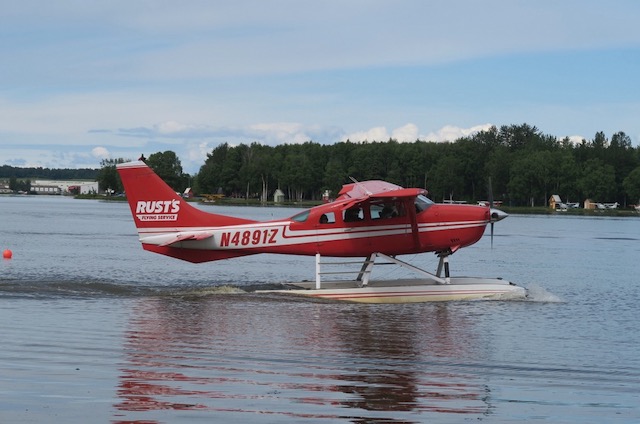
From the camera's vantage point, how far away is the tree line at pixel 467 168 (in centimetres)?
10875

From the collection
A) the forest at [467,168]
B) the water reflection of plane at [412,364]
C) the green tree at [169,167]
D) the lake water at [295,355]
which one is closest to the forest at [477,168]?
the forest at [467,168]

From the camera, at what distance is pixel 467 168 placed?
371ft

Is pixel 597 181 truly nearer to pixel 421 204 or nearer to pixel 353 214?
pixel 421 204

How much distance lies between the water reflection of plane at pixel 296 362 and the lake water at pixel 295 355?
22 mm

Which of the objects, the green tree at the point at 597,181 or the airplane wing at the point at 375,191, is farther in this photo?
the green tree at the point at 597,181

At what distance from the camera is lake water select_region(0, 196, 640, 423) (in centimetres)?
806

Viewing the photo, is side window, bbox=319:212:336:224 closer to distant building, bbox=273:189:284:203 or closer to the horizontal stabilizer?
the horizontal stabilizer

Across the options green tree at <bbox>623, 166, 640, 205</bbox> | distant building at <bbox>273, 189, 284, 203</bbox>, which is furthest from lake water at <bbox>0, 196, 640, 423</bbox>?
distant building at <bbox>273, 189, 284, 203</bbox>

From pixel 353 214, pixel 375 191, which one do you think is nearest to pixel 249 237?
pixel 353 214

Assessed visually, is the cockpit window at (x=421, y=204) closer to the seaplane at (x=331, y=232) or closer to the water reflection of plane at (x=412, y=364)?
the seaplane at (x=331, y=232)

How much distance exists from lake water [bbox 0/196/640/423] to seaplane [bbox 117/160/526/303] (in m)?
0.73

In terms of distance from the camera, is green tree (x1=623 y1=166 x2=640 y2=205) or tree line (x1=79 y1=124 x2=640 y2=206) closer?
green tree (x1=623 y1=166 x2=640 y2=205)

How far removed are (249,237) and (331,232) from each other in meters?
1.59

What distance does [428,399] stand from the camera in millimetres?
8664
